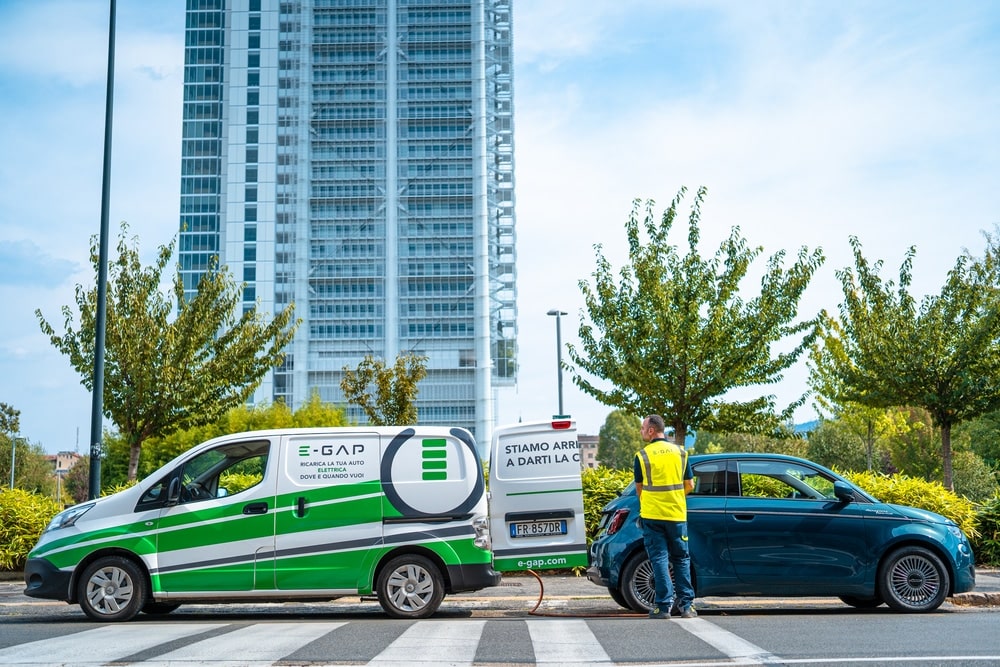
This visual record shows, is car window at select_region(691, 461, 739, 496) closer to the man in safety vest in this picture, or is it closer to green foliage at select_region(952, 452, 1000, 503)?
the man in safety vest

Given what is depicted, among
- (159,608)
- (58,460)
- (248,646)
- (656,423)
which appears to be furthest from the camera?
(58,460)

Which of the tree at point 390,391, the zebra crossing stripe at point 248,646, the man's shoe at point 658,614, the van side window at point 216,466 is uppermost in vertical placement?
the tree at point 390,391

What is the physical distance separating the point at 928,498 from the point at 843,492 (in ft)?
18.3

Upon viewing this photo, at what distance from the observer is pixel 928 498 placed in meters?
15.4

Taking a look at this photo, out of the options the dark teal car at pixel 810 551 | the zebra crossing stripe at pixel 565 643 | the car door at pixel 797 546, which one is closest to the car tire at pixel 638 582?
the dark teal car at pixel 810 551

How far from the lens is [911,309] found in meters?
20.7

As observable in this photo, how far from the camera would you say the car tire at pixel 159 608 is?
11359 millimetres

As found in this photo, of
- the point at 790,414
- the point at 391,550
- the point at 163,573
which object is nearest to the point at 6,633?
the point at 163,573

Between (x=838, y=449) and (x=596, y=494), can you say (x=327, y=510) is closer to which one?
(x=596, y=494)

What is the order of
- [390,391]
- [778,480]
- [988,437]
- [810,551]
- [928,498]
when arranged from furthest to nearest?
[390,391] < [988,437] < [928,498] < [778,480] < [810,551]

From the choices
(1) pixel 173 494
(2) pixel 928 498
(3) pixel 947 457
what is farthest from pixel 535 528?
(3) pixel 947 457

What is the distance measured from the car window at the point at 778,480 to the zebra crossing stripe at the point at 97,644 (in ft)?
17.6

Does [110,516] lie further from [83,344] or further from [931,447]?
[931,447]

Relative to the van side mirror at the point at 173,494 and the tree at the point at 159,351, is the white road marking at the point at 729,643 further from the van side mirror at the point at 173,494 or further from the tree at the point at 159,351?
the tree at the point at 159,351
